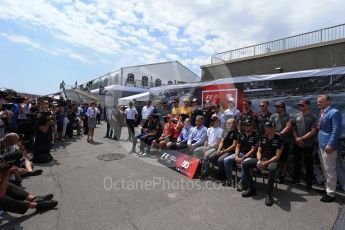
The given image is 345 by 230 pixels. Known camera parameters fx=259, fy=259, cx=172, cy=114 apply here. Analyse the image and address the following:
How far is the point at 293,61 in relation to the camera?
12.2 metres

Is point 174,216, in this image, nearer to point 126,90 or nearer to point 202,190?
point 202,190

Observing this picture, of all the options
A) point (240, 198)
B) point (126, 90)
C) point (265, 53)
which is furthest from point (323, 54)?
point (126, 90)

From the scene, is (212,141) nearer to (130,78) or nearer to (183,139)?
(183,139)

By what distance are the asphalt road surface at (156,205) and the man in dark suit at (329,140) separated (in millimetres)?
325

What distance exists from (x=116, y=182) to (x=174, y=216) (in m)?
2.05

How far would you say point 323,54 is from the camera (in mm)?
11016

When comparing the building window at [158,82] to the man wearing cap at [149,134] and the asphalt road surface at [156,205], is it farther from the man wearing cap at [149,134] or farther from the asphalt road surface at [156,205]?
the asphalt road surface at [156,205]

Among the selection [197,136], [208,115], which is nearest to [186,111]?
[208,115]

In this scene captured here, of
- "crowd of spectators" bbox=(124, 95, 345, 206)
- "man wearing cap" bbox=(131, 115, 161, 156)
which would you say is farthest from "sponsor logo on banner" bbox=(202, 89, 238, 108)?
"man wearing cap" bbox=(131, 115, 161, 156)

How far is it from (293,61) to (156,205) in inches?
417

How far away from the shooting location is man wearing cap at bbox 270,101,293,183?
5348mm

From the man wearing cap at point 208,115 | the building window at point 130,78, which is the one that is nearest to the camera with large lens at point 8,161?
the man wearing cap at point 208,115

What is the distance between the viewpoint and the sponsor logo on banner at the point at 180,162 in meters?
6.06

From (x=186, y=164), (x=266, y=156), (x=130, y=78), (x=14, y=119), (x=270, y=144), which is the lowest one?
(x=186, y=164)
